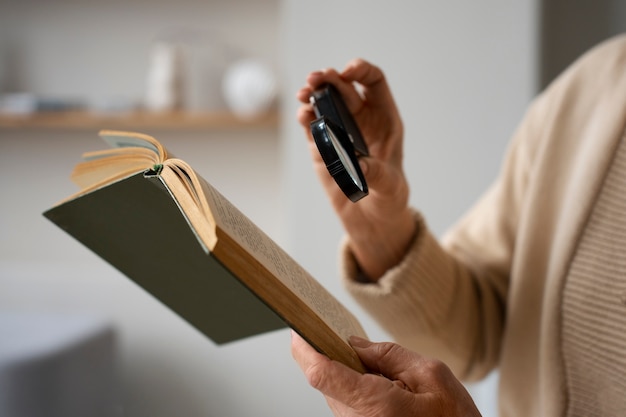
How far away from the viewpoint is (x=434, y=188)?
4.80 feet

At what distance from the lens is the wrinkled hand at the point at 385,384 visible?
38cm

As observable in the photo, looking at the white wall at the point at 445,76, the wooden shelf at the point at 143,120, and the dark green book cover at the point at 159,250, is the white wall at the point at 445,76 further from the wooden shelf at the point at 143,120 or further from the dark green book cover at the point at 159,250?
the dark green book cover at the point at 159,250

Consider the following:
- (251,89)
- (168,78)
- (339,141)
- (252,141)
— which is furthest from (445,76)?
(339,141)

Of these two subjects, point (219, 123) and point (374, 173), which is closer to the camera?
point (374, 173)

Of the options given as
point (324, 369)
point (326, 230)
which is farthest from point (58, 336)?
point (324, 369)

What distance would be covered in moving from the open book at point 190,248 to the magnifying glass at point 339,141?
67 millimetres

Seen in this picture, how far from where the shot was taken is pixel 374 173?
0.60m

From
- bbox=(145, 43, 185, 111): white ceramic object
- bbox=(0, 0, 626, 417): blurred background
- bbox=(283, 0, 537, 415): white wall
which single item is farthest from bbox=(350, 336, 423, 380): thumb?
bbox=(145, 43, 185, 111): white ceramic object

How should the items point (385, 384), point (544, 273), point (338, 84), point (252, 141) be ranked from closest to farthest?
point (385, 384)
point (338, 84)
point (544, 273)
point (252, 141)

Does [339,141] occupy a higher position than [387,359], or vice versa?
[339,141]

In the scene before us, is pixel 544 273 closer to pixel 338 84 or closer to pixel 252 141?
pixel 338 84

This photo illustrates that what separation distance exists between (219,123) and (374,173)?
1196 millimetres

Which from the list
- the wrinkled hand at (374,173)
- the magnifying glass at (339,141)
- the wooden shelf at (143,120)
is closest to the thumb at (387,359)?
the magnifying glass at (339,141)

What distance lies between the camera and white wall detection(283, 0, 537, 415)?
142 centimetres
